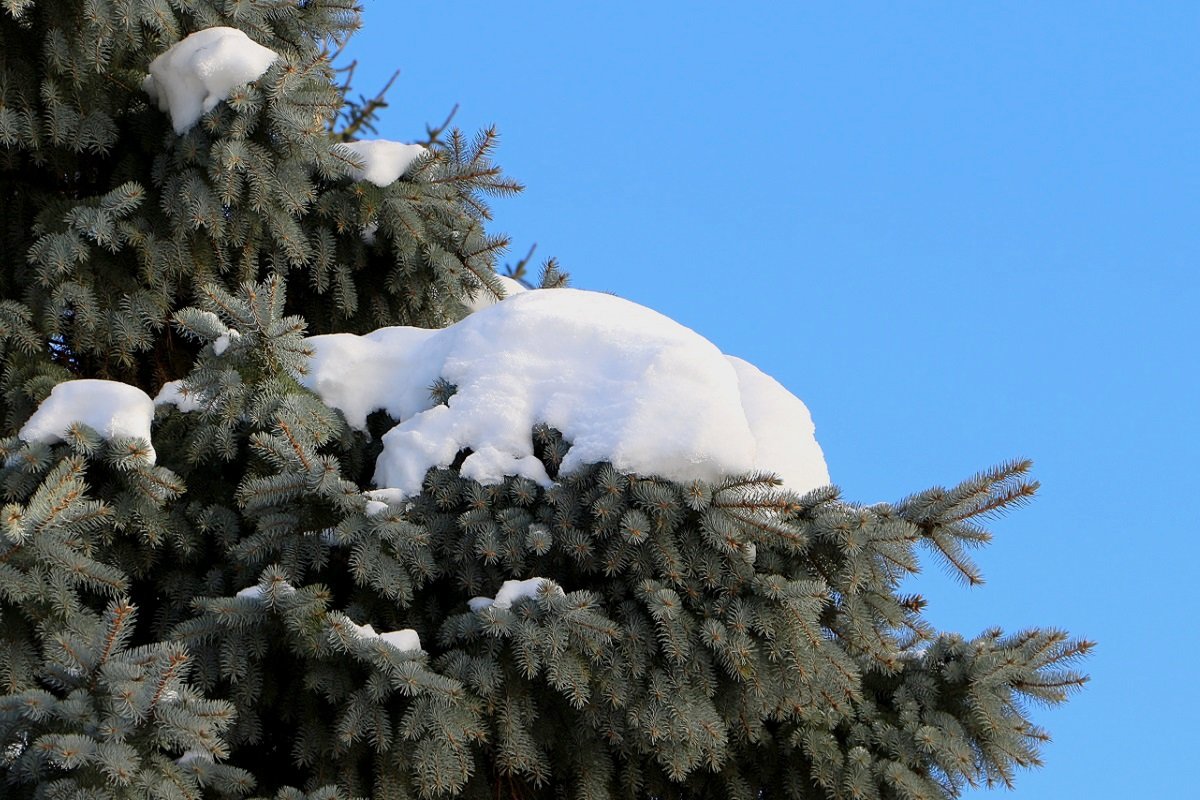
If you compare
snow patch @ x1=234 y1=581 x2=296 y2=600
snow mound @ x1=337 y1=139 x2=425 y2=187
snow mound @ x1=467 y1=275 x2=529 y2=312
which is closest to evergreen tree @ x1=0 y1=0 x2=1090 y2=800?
snow patch @ x1=234 y1=581 x2=296 y2=600

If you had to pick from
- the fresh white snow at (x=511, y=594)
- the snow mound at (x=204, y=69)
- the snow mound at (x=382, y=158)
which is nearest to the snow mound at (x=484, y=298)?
the snow mound at (x=382, y=158)

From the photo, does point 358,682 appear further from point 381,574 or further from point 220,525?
point 220,525

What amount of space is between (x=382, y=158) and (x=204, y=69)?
78 cm

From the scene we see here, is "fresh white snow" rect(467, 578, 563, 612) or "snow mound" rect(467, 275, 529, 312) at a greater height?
"snow mound" rect(467, 275, 529, 312)

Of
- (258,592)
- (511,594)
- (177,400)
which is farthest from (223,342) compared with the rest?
(511,594)

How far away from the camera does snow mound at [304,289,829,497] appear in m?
3.85

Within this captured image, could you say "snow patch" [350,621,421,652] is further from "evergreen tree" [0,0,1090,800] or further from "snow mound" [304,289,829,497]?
"snow mound" [304,289,829,497]

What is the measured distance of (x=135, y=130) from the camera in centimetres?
493

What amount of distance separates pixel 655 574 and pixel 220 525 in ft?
4.81

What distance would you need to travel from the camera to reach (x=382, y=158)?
5012 millimetres

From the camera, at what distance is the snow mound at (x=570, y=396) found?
12.6 ft

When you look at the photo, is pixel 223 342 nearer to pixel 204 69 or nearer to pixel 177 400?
pixel 177 400

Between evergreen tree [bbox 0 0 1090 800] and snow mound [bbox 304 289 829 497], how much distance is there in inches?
2.7

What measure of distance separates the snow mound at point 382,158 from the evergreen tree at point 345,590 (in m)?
0.24
